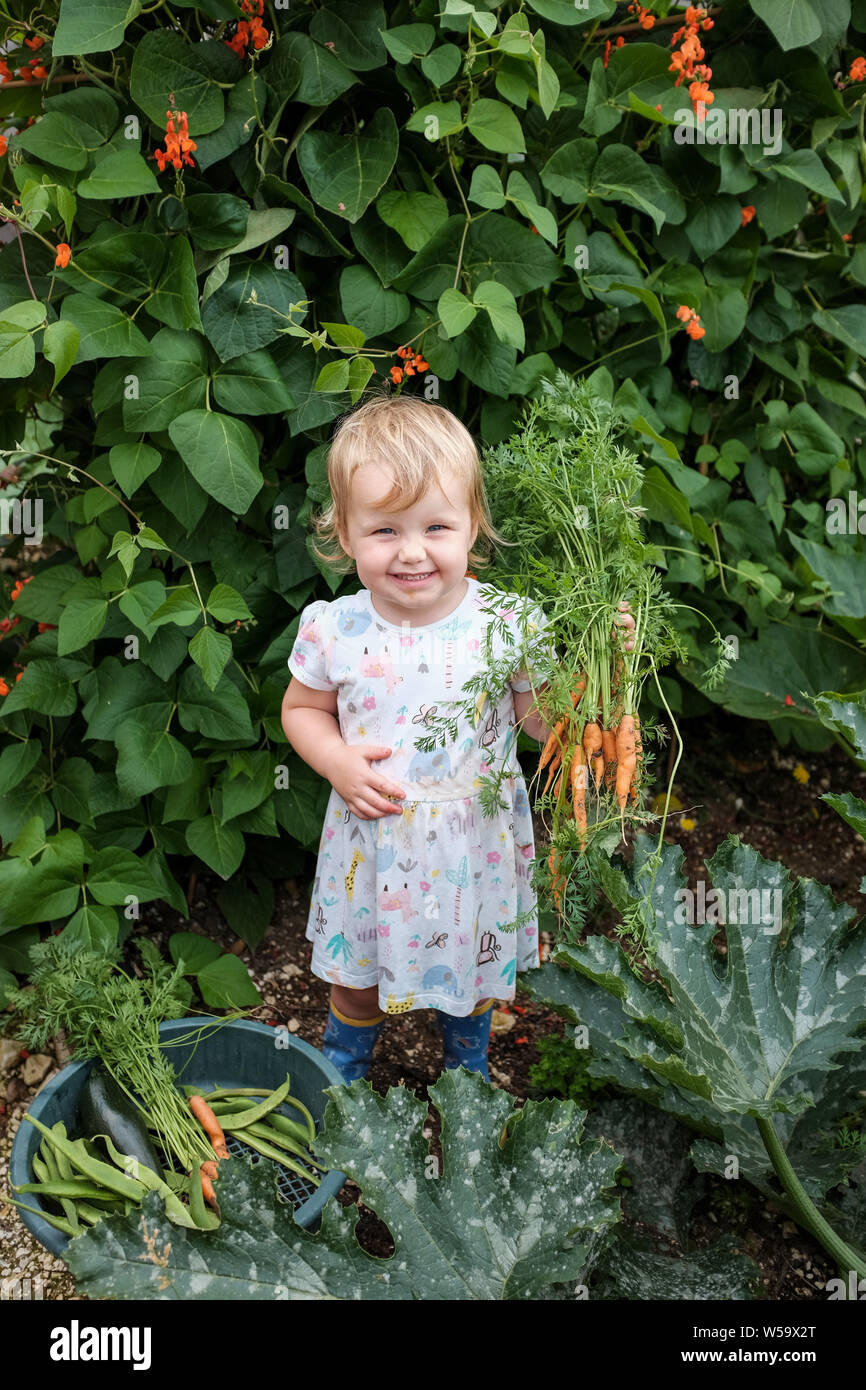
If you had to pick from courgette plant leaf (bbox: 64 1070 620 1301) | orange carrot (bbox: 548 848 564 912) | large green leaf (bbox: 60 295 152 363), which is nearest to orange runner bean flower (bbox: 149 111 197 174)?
large green leaf (bbox: 60 295 152 363)

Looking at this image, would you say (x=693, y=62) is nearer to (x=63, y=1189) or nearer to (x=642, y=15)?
(x=642, y=15)

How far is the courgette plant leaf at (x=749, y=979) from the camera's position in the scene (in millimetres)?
1797

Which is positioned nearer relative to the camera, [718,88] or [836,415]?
[718,88]

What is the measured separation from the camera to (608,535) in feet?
6.08

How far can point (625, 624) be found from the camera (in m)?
1.78

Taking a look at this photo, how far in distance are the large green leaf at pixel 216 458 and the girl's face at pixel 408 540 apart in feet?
1.25

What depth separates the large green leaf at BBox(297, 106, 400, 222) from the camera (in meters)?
2.08

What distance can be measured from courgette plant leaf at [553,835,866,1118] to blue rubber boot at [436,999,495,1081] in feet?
1.41

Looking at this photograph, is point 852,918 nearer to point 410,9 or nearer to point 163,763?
point 163,763

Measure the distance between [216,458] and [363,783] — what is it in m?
0.69

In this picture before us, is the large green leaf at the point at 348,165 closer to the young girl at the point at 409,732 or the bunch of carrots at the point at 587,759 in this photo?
the young girl at the point at 409,732

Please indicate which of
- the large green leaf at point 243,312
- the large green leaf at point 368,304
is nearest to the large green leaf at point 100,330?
the large green leaf at point 243,312
